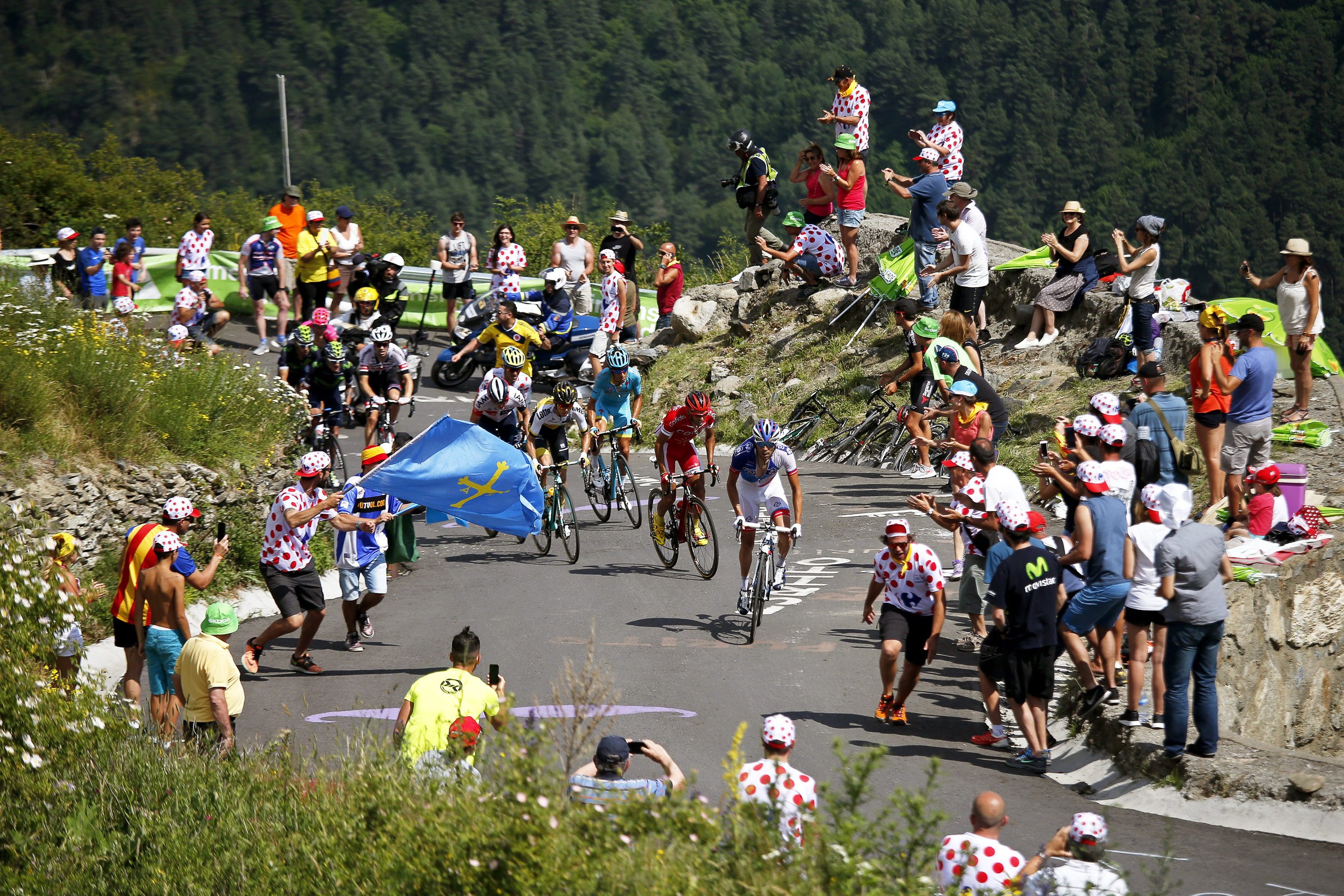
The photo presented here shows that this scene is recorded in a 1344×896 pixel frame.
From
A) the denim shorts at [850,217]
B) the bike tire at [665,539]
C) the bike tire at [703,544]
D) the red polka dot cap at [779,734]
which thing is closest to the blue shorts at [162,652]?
the red polka dot cap at [779,734]

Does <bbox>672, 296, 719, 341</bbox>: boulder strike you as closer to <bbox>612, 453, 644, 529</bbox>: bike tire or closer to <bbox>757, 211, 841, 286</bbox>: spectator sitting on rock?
<bbox>757, 211, 841, 286</bbox>: spectator sitting on rock

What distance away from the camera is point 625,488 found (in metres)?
16.5

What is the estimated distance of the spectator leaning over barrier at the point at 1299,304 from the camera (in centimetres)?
1383

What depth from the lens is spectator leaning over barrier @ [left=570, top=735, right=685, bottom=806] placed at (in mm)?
6867

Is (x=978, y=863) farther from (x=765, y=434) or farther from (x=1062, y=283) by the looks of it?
(x=1062, y=283)

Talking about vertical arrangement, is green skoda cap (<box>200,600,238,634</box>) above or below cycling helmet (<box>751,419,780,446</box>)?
below

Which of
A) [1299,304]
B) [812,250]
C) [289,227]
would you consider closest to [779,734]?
Result: [1299,304]

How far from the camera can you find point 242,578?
14023mm

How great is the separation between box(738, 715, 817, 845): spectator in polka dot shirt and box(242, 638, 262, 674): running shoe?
18.5 feet

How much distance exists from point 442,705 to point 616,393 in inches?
305

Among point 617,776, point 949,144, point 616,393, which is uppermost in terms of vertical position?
point 949,144

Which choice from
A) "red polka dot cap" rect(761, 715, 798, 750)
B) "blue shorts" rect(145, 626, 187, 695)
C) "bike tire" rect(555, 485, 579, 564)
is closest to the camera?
"red polka dot cap" rect(761, 715, 798, 750)

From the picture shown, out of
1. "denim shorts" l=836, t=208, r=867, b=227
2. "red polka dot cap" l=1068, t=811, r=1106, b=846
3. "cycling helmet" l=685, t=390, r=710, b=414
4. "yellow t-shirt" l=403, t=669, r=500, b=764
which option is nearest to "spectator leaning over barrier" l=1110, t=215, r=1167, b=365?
"cycling helmet" l=685, t=390, r=710, b=414

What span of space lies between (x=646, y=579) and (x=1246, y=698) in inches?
231
